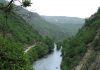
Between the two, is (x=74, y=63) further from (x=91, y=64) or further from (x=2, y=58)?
(x=2, y=58)

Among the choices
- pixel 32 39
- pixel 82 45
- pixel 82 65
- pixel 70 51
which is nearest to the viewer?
pixel 82 65

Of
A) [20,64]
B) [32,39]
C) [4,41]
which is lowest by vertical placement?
[32,39]

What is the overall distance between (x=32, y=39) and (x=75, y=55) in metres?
67.7

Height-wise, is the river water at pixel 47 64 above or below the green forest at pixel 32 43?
below

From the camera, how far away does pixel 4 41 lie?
36.7ft

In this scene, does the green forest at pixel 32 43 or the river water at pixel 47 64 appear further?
the river water at pixel 47 64

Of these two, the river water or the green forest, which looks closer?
the green forest

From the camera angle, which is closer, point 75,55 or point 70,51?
point 75,55

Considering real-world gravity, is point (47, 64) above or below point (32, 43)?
below

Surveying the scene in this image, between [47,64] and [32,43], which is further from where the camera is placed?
[32,43]

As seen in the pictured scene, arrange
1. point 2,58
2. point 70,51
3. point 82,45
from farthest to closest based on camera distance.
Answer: point 70,51 < point 82,45 < point 2,58

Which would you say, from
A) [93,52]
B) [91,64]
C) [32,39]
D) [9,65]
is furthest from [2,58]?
[32,39]

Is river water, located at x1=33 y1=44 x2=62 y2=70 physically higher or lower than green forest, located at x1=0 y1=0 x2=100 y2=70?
lower

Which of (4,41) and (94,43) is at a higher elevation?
(4,41)
